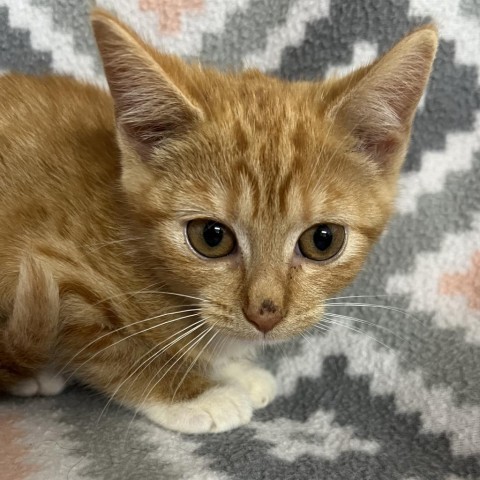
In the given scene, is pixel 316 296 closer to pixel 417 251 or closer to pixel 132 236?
pixel 132 236

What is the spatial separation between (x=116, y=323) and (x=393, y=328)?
0.55 meters

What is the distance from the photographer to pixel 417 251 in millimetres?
1459

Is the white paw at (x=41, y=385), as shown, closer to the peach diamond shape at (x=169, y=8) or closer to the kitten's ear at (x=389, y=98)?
the kitten's ear at (x=389, y=98)

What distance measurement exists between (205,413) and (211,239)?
0.30 m

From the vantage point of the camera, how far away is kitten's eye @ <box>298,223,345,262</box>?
3.43 ft

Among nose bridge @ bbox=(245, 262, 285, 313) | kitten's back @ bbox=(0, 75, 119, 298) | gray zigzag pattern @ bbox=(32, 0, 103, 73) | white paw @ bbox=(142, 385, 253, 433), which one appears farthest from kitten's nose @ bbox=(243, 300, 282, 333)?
gray zigzag pattern @ bbox=(32, 0, 103, 73)

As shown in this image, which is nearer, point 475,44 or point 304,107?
point 304,107

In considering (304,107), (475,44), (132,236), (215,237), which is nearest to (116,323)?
(132,236)

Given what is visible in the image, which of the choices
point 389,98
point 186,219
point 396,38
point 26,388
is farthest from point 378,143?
point 26,388

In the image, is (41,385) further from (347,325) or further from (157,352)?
(347,325)

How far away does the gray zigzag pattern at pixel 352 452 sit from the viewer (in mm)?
1056

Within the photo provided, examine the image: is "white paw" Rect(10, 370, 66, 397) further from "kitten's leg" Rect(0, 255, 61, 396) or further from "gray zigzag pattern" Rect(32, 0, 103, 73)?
"gray zigzag pattern" Rect(32, 0, 103, 73)

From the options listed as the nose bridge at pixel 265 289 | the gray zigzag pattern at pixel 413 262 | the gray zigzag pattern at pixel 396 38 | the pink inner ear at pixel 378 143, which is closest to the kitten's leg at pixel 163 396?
the nose bridge at pixel 265 289

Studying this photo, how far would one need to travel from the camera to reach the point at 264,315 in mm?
1005
